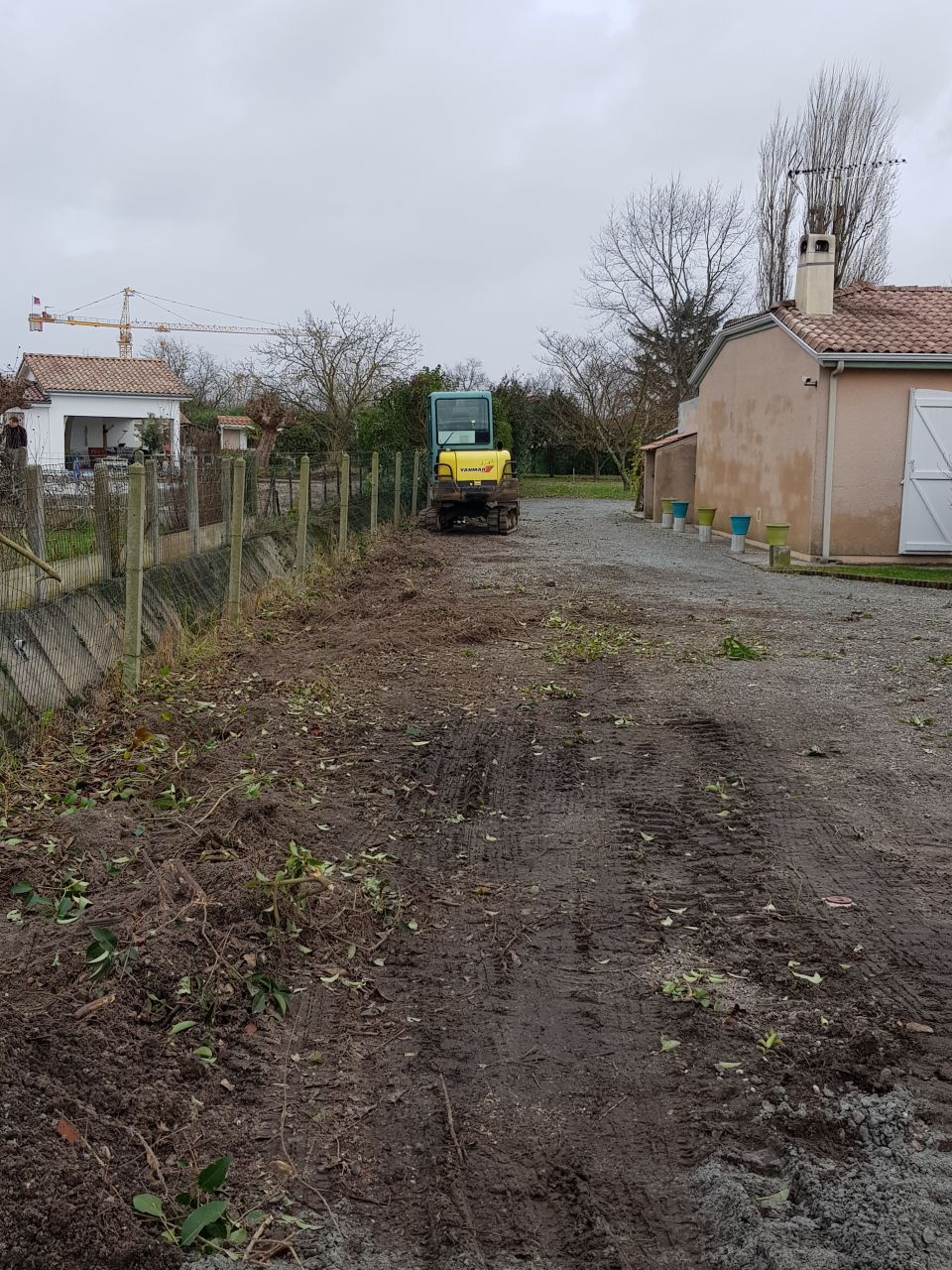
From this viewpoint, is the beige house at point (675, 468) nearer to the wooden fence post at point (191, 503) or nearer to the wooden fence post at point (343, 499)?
the wooden fence post at point (343, 499)

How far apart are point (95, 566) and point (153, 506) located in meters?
1.34

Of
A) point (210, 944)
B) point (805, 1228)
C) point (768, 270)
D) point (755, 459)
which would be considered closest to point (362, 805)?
point (210, 944)

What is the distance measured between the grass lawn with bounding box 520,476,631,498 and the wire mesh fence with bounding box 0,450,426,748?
111 feet

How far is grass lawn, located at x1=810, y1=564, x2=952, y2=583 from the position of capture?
1745cm

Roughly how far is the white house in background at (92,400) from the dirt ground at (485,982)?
4548 cm

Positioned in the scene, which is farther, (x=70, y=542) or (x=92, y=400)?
(x=92, y=400)

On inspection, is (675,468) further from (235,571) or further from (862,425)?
(235,571)

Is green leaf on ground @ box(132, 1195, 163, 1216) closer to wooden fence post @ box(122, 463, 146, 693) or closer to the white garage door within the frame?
wooden fence post @ box(122, 463, 146, 693)

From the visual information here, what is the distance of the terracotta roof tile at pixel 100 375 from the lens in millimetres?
51250

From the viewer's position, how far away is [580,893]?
4898mm

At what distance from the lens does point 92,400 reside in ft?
171

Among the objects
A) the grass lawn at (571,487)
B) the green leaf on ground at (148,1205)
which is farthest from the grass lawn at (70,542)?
the grass lawn at (571,487)

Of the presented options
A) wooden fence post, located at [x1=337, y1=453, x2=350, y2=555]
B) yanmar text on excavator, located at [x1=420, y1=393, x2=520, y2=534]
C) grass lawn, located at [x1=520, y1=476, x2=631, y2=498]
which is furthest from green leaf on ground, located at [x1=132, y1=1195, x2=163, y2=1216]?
grass lawn, located at [x1=520, y1=476, x2=631, y2=498]

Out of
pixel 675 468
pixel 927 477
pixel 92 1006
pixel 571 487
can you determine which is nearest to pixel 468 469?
pixel 675 468
